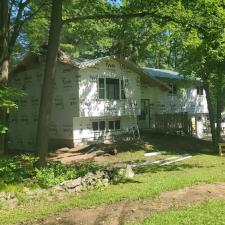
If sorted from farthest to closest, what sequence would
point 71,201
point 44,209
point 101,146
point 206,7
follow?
point 101,146
point 206,7
point 71,201
point 44,209

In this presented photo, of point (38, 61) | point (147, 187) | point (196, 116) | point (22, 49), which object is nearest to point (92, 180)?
point (147, 187)

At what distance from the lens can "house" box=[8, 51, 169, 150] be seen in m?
26.7

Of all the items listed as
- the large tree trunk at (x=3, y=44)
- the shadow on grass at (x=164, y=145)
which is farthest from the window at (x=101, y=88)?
the large tree trunk at (x=3, y=44)

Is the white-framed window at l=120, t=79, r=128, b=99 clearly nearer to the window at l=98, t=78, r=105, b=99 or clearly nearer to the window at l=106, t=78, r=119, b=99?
the window at l=106, t=78, r=119, b=99

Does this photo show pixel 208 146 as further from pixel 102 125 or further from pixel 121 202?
pixel 121 202

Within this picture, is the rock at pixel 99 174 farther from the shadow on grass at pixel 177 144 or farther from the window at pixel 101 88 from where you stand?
the window at pixel 101 88

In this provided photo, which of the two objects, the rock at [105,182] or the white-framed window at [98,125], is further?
the white-framed window at [98,125]

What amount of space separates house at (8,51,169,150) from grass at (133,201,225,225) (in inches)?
667

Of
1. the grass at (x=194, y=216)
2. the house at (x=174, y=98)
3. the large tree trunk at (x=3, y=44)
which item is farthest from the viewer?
the house at (x=174, y=98)

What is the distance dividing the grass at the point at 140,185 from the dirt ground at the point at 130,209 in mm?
416

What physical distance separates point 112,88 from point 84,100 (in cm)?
273

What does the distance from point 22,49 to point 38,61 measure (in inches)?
206

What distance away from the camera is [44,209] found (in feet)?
35.6

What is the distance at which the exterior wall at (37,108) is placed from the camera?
27.0 metres
